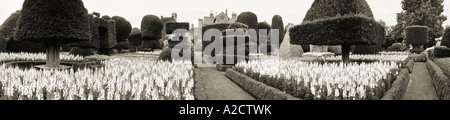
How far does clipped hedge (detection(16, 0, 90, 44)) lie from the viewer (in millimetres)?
10859

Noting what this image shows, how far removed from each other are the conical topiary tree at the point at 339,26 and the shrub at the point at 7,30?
535 inches

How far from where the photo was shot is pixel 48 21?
10.9 m

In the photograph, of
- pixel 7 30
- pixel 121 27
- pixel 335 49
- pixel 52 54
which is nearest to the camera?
pixel 52 54

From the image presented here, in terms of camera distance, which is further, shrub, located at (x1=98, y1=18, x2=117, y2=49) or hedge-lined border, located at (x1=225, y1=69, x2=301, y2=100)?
shrub, located at (x1=98, y1=18, x2=117, y2=49)

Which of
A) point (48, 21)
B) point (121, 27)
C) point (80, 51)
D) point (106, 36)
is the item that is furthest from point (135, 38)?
point (48, 21)

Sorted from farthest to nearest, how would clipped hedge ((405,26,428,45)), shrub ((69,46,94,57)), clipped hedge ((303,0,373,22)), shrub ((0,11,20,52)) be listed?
clipped hedge ((405,26,428,45)), shrub ((69,46,94,57)), shrub ((0,11,20,52)), clipped hedge ((303,0,373,22))

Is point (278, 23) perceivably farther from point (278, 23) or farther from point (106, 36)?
point (106, 36)

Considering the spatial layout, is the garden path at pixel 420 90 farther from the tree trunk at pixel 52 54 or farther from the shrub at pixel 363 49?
the shrub at pixel 363 49

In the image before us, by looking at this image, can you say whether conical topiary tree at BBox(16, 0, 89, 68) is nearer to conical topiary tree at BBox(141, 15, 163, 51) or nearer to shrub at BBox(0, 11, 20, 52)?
shrub at BBox(0, 11, 20, 52)

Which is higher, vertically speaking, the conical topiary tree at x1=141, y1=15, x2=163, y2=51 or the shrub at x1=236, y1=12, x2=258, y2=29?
the shrub at x1=236, y1=12, x2=258, y2=29

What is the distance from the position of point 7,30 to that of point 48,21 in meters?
7.21

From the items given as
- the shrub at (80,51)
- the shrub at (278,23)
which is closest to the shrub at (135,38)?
the shrub at (278,23)

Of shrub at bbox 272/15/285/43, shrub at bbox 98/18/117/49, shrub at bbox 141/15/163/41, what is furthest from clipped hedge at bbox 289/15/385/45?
shrub at bbox 141/15/163/41

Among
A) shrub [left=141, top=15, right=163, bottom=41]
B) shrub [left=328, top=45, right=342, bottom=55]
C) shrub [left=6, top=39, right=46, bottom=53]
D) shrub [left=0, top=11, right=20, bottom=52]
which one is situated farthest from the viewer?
shrub [left=141, top=15, right=163, bottom=41]
